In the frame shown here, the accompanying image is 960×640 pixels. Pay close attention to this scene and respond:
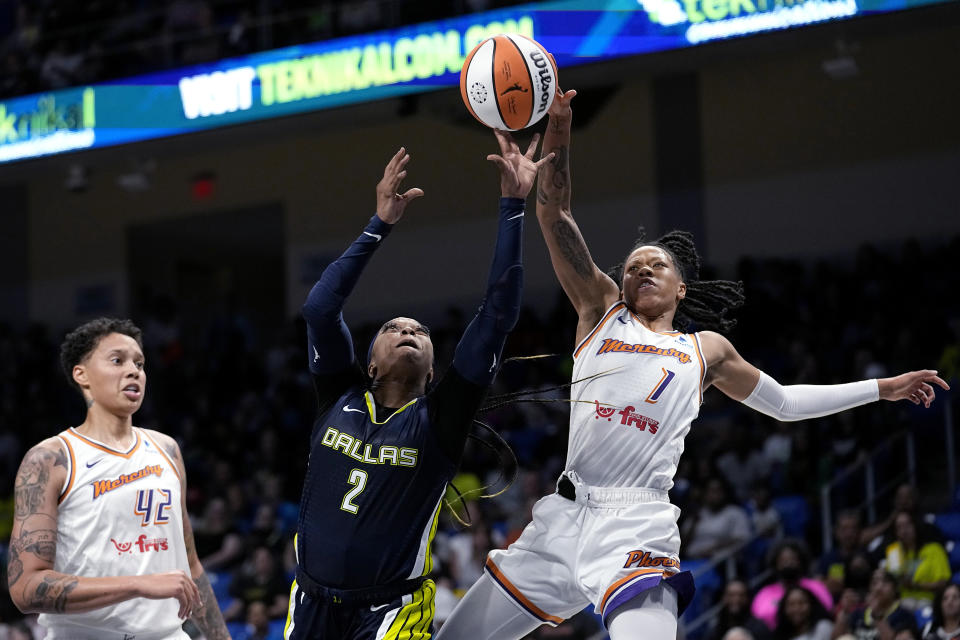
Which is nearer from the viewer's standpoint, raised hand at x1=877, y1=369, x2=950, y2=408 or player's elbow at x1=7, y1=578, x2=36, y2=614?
player's elbow at x1=7, y1=578, x2=36, y2=614

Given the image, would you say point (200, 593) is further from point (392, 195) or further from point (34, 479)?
point (392, 195)

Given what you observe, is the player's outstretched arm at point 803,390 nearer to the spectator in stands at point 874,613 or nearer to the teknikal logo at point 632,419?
the teknikal logo at point 632,419

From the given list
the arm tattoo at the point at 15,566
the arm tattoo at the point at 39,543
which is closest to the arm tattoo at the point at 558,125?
the arm tattoo at the point at 39,543

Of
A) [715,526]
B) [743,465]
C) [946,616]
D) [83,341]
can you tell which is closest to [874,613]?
[946,616]

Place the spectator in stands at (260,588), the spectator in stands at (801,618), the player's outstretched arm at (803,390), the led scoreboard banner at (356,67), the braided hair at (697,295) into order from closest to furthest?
1. the player's outstretched arm at (803,390)
2. the braided hair at (697,295)
3. the spectator in stands at (801,618)
4. the led scoreboard banner at (356,67)
5. the spectator in stands at (260,588)

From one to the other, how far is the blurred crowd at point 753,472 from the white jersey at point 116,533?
283cm

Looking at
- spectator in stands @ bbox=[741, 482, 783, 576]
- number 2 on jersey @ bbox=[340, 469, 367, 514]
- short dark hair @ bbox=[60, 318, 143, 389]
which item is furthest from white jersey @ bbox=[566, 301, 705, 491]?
spectator in stands @ bbox=[741, 482, 783, 576]

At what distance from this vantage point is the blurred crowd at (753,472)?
8.56m

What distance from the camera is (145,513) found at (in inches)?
177

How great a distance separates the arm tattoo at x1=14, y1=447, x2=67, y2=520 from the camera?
429 cm

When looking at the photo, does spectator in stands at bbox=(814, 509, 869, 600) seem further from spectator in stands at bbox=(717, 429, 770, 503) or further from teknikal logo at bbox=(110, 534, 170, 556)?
teknikal logo at bbox=(110, 534, 170, 556)

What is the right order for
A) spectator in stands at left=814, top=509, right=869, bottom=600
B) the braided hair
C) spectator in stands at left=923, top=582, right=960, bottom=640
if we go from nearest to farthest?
1. the braided hair
2. spectator in stands at left=923, top=582, right=960, bottom=640
3. spectator in stands at left=814, top=509, right=869, bottom=600

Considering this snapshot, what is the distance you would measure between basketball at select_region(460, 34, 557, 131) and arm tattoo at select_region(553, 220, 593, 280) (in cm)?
42

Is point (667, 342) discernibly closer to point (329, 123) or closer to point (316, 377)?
point (316, 377)
